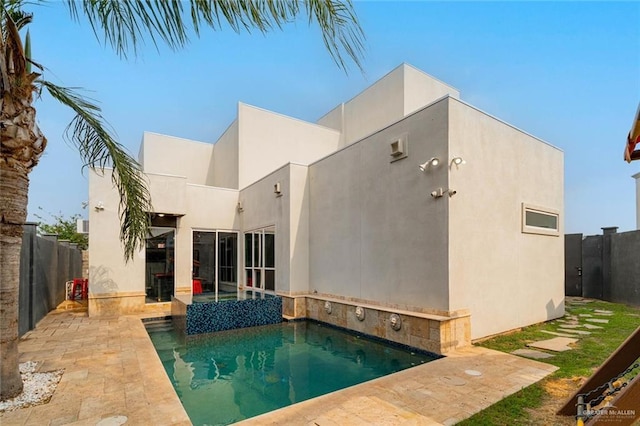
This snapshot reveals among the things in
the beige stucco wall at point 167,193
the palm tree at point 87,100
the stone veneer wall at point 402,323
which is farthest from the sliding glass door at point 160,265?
the palm tree at point 87,100

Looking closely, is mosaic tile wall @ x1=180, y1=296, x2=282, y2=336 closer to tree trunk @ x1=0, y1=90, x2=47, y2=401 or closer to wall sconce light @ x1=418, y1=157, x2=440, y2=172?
tree trunk @ x1=0, y1=90, x2=47, y2=401

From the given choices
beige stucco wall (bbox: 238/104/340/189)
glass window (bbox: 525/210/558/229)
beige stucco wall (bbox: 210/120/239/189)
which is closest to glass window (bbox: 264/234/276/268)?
beige stucco wall (bbox: 238/104/340/189)

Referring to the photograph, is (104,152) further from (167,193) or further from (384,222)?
(167,193)

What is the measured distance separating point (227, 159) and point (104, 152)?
39.9ft

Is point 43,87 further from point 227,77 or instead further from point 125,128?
point 227,77

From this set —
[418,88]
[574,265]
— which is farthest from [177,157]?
[574,265]

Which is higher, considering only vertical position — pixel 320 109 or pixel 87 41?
pixel 320 109

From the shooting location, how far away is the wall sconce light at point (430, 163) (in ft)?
24.7

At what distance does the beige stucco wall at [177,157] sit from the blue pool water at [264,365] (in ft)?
41.3

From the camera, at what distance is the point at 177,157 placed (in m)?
20.8

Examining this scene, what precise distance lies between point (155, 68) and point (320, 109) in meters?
19.7

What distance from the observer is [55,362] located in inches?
257

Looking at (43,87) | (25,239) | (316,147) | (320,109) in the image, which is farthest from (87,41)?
(320,109)

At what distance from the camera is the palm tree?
9.88 ft
